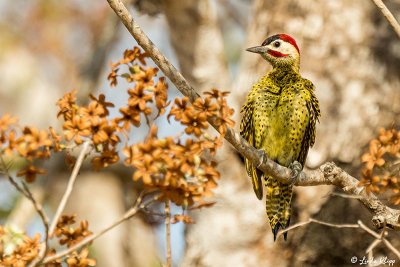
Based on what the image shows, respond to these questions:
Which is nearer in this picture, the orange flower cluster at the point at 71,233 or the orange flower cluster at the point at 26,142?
the orange flower cluster at the point at 26,142

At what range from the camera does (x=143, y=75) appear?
2.71 metres

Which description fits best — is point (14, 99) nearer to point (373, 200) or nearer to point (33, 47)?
point (33, 47)

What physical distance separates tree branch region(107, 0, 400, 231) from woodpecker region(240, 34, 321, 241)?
3.09ft

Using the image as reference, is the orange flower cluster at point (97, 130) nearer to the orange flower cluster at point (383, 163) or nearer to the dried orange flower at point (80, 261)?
the dried orange flower at point (80, 261)

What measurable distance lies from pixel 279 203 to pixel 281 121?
27.8 inches

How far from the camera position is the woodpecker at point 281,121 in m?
4.76

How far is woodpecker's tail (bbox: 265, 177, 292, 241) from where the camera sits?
4883 millimetres

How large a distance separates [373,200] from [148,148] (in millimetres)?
1605

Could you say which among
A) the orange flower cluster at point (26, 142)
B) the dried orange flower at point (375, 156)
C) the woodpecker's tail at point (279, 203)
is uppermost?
the woodpecker's tail at point (279, 203)

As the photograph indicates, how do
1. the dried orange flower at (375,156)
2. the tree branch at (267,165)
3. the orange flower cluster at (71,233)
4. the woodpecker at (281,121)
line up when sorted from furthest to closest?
1. the woodpecker at (281,121)
2. the tree branch at (267,165)
3. the orange flower cluster at (71,233)
4. the dried orange flower at (375,156)

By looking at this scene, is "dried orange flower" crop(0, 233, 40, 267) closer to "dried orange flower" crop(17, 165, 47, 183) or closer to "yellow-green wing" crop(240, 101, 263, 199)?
"dried orange flower" crop(17, 165, 47, 183)

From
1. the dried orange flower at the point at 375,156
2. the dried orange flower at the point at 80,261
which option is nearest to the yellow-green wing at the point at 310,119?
the dried orange flower at the point at 375,156

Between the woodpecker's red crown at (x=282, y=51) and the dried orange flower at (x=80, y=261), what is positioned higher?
the woodpecker's red crown at (x=282, y=51)

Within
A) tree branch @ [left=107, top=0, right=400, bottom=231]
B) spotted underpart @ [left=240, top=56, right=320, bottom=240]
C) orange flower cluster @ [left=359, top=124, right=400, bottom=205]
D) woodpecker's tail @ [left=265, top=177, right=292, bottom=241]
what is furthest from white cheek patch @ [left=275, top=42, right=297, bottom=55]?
orange flower cluster @ [left=359, top=124, right=400, bottom=205]
